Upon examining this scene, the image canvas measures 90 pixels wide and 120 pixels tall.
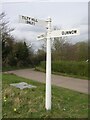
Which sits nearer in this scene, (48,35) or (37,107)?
(48,35)

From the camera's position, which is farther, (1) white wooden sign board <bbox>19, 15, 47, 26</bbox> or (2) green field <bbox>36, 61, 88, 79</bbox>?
(2) green field <bbox>36, 61, 88, 79</bbox>

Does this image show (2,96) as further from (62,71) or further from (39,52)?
(39,52)

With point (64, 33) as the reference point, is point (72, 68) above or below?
below

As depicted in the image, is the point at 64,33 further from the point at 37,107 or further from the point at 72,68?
the point at 72,68

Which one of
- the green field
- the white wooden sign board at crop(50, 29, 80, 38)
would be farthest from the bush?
the white wooden sign board at crop(50, 29, 80, 38)

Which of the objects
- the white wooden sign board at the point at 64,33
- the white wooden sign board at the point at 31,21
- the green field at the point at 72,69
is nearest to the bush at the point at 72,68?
the green field at the point at 72,69

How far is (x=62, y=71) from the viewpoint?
74.9 feet

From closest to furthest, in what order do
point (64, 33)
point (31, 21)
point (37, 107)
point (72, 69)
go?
point (64, 33)
point (31, 21)
point (37, 107)
point (72, 69)

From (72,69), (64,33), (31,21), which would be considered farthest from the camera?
(72,69)

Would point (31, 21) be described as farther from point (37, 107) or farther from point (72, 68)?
point (72, 68)

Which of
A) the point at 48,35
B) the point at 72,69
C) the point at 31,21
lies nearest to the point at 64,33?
the point at 48,35

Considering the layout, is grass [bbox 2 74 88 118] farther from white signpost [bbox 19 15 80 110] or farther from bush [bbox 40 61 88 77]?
bush [bbox 40 61 88 77]

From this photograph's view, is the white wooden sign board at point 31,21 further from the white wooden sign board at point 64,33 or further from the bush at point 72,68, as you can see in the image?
the bush at point 72,68

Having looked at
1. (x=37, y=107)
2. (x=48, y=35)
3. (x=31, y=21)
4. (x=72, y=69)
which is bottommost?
(x=37, y=107)
